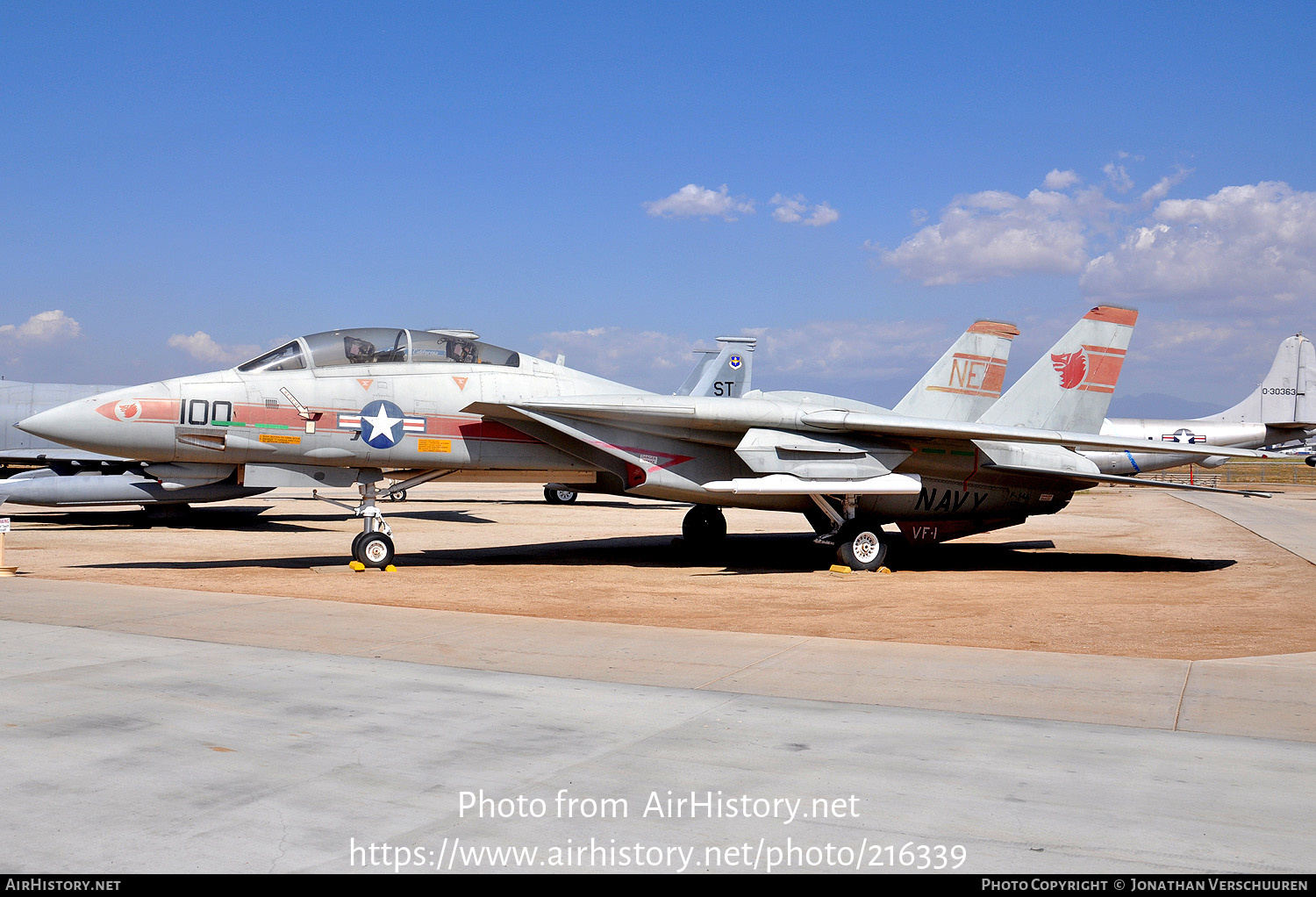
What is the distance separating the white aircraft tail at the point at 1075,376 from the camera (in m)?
15.5

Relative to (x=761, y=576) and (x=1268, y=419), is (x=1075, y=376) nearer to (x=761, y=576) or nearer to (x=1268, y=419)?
(x=761, y=576)

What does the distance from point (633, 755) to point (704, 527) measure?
12.3 metres

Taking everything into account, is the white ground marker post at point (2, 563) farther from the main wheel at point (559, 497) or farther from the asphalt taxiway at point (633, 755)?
the main wheel at point (559, 497)

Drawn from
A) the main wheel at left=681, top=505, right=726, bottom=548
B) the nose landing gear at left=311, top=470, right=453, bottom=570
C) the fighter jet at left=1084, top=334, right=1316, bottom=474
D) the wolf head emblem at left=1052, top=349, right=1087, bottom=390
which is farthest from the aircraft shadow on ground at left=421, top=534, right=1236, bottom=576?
the fighter jet at left=1084, top=334, right=1316, bottom=474

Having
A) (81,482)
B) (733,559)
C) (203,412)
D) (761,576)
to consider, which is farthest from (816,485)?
(81,482)

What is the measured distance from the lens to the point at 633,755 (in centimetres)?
490

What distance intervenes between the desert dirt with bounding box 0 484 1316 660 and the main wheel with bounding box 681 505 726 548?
0.92 feet

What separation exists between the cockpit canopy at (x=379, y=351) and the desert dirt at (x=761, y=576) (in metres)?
2.82

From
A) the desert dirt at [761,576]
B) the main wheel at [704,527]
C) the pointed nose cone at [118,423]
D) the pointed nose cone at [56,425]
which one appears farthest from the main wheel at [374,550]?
the main wheel at [704,527]

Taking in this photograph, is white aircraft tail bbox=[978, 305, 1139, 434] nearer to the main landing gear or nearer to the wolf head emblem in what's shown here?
the wolf head emblem

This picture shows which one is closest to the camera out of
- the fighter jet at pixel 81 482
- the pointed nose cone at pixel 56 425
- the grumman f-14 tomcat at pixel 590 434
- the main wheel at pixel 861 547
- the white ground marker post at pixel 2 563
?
the pointed nose cone at pixel 56 425

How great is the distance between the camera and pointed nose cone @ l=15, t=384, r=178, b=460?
1131 centimetres

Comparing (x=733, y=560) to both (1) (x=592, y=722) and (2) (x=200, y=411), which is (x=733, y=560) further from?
(1) (x=592, y=722)

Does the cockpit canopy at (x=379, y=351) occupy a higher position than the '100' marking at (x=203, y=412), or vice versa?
the cockpit canopy at (x=379, y=351)
